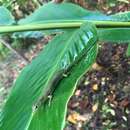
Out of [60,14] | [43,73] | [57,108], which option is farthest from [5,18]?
[57,108]

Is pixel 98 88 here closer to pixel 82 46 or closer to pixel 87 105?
pixel 87 105

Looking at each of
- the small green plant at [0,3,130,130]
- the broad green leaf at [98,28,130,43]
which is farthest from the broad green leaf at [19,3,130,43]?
the small green plant at [0,3,130,130]

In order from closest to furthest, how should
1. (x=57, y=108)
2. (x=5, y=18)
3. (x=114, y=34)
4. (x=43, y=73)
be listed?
(x=57, y=108) < (x=43, y=73) < (x=5, y=18) < (x=114, y=34)

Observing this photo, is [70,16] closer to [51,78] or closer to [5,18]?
[5,18]

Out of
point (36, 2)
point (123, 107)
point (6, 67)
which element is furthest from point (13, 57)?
point (123, 107)

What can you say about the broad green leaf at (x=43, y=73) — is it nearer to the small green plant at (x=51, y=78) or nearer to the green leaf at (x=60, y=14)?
the small green plant at (x=51, y=78)
